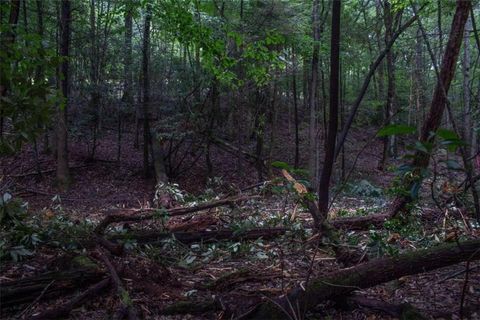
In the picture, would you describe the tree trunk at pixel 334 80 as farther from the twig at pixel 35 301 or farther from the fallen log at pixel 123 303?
the twig at pixel 35 301

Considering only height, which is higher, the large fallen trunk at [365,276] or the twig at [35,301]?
the large fallen trunk at [365,276]

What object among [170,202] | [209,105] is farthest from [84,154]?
[170,202]

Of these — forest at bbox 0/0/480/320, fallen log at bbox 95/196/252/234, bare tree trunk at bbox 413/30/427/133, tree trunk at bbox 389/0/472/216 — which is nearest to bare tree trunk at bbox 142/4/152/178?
forest at bbox 0/0/480/320

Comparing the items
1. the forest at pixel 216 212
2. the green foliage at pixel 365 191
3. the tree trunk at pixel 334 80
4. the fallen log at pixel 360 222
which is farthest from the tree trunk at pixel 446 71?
the green foliage at pixel 365 191

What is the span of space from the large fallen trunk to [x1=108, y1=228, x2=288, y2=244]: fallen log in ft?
7.95

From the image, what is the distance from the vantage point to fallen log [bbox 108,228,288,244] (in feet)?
19.1

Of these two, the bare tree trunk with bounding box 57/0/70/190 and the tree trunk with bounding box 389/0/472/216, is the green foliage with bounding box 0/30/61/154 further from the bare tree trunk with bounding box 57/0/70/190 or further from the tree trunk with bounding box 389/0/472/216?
→ the bare tree trunk with bounding box 57/0/70/190

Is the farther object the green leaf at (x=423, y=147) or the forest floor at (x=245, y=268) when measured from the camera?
the forest floor at (x=245, y=268)

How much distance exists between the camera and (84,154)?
15031mm

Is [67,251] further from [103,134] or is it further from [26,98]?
[103,134]

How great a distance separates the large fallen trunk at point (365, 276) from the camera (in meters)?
3.59

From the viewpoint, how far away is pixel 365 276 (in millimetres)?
3795

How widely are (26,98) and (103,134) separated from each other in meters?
14.2

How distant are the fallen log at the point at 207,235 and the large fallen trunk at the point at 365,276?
2424 millimetres
